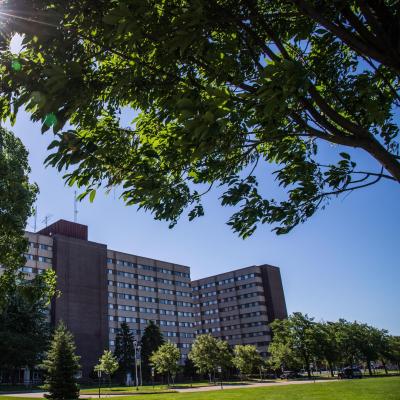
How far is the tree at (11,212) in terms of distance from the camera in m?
16.4

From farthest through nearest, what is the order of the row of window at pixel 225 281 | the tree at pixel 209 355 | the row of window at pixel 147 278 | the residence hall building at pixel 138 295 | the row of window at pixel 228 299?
the row of window at pixel 225 281, the row of window at pixel 228 299, the row of window at pixel 147 278, the residence hall building at pixel 138 295, the tree at pixel 209 355

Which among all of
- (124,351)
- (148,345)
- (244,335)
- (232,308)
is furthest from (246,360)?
(232,308)

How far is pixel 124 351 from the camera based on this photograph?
77438 millimetres

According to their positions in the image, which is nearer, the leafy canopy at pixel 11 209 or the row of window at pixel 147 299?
the leafy canopy at pixel 11 209

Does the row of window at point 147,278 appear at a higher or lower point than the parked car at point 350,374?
higher

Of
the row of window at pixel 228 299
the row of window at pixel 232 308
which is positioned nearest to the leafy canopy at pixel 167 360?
the row of window at pixel 232 308

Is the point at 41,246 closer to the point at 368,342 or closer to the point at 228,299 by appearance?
the point at 228,299

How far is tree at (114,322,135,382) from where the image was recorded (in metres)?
76.2

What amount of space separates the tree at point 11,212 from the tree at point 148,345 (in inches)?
2612

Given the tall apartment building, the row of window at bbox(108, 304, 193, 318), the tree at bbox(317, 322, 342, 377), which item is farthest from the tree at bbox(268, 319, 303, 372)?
the tall apartment building

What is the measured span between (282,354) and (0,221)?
205ft

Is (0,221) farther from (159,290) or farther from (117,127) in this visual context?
(159,290)

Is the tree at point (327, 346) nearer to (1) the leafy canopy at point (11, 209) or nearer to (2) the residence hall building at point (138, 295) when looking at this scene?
(2) the residence hall building at point (138, 295)

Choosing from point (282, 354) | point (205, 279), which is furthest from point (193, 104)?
point (205, 279)
